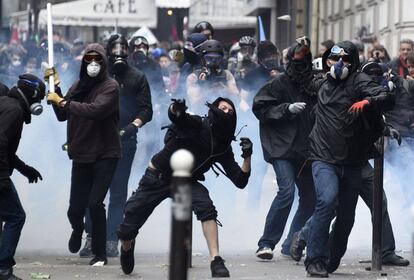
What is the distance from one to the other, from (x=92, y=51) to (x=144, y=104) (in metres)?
1.50

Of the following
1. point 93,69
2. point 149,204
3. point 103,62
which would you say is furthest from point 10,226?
point 103,62

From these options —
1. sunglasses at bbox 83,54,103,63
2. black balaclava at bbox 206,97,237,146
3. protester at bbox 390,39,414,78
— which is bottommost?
black balaclava at bbox 206,97,237,146

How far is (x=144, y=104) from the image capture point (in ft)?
43.6

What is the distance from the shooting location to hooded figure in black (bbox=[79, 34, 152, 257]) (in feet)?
43.1

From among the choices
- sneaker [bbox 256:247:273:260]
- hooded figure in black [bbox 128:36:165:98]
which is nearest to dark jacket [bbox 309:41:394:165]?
sneaker [bbox 256:247:273:260]

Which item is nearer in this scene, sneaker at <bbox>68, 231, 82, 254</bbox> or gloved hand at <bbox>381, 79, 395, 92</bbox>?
gloved hand at <bbox>381, 79, 395, 92</bbox>

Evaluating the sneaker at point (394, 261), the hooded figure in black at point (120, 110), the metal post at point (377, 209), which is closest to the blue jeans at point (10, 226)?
the hooded figure in black at point (120, 110)

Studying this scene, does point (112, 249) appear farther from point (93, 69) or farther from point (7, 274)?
point (7, 274)

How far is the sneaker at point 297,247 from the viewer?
490 inches

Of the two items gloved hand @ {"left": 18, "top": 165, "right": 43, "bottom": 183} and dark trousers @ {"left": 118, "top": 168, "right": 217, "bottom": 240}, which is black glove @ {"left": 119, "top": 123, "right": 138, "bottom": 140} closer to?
gloved hand @ {"left": 18, "top": 165, "right": 43, "bottom": 183}

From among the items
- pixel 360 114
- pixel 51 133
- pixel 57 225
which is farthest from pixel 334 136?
pixel 51 133

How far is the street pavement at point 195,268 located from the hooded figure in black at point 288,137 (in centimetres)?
32

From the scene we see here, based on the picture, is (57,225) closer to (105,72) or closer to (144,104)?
(144,104)

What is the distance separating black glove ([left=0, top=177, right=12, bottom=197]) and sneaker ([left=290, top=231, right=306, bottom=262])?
Answer: 2769 millimetres
